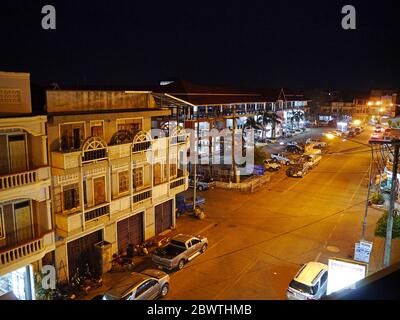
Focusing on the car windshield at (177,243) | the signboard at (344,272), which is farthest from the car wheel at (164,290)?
the signboard at (344,272)

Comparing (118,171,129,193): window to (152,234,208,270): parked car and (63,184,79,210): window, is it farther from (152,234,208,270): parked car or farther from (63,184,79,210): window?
(152,234,208,270): parked car

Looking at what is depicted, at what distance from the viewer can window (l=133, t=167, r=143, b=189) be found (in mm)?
23089

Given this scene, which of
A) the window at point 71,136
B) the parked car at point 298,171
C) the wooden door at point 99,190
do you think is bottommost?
the parked car at point 298,171

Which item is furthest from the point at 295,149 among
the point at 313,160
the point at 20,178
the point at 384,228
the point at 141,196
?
the point at 20,178

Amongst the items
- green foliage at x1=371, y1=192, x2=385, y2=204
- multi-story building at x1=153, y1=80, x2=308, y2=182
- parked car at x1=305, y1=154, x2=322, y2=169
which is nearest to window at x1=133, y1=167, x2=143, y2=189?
multi-story building at x1=153, y1=80, x2=308, y2=182

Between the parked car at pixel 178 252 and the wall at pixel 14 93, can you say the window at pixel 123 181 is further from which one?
the wall at pixel 14 93

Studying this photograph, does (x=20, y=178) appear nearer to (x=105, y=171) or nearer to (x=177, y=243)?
(x=105, y=171)

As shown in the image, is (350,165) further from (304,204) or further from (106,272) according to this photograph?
(106,272)

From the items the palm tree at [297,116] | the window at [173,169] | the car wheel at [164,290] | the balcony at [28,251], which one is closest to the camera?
the balcony at [28,251]

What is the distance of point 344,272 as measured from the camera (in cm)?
1689

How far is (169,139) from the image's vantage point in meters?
25.0

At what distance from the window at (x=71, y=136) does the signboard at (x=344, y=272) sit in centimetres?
1395

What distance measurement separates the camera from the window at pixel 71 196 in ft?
61.2
